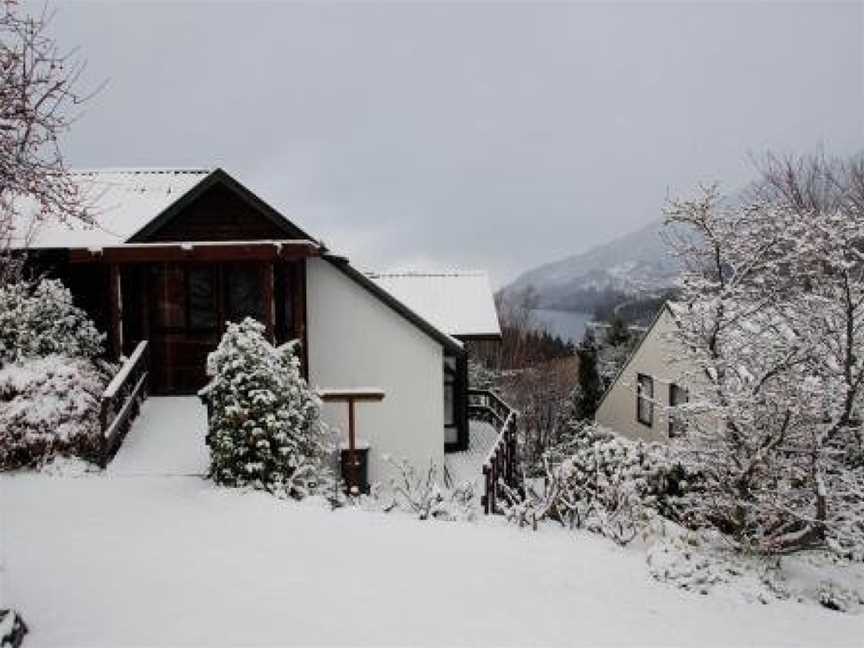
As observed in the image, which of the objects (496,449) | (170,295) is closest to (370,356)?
(496,449)

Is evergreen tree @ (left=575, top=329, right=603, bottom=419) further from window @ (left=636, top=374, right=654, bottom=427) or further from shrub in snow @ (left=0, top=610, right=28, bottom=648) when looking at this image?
shrub in snow @ (left=0, top=610, right=28, bottom=648)

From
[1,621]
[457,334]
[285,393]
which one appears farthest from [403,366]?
[1,621]

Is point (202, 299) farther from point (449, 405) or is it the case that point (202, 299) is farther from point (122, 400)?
point (449, 405)

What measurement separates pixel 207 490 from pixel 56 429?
9.99ft

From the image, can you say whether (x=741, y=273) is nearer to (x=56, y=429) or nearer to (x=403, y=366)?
(x=403, y=366)

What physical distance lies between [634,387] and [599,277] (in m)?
102

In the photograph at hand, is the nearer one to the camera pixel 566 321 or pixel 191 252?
pixel 191 252

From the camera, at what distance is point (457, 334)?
1758 cm

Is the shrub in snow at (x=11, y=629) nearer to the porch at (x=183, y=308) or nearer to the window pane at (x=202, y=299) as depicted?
the porch at (x=183, y=308)

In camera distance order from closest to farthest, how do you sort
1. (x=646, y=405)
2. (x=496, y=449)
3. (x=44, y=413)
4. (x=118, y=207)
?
1. (x=44, y=413)
2. (x=496, y=449)
3. (x=118, y=207)
4. (x=646, y=405)

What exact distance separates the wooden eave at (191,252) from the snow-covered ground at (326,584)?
4882 mm

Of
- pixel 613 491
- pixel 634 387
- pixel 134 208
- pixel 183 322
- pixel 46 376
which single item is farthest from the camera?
pixel 634 387

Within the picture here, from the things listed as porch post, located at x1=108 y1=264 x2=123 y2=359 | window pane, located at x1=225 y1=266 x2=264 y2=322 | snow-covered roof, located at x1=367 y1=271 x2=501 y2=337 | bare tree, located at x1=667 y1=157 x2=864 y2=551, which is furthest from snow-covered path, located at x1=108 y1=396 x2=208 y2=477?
bare tree, located at x1=667 y1=157 x2=864 y2=551

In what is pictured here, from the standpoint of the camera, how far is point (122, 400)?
13.0 m
